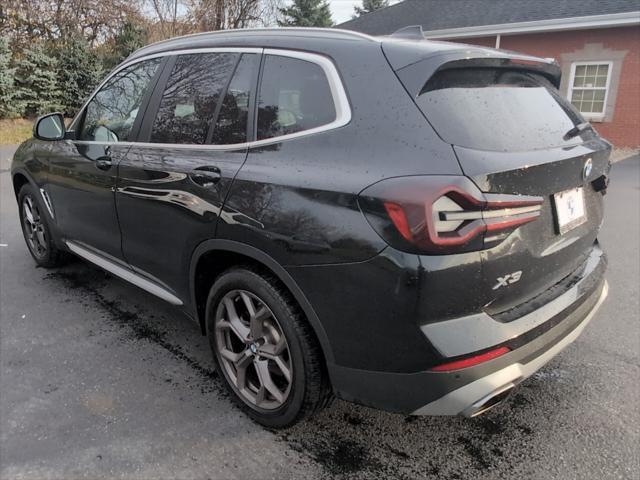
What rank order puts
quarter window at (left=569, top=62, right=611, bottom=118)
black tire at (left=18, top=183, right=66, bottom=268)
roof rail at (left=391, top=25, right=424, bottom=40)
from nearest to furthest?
1. roof rail at (left=391, top=25, right=424, bottom=40)
2. black tire at (left=18, top=183, right=66, bottom=268)
3. quarter window at (left=569, top=62, right=611, bottom=118)

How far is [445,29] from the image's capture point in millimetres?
17594

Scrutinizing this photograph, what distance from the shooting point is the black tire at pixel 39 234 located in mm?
4281

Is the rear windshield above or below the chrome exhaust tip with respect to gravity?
above

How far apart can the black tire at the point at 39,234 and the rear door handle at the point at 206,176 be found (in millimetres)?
2277

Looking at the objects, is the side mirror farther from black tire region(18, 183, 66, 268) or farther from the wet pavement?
the wet pavement

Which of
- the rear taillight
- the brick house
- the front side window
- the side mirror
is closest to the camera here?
the rear taillight

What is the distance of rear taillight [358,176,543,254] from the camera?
1756mm

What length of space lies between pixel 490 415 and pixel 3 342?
3.07 m

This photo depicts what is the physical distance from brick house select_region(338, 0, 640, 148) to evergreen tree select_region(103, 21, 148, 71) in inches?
462

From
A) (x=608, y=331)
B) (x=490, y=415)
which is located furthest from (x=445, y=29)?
(x=490, y=415)

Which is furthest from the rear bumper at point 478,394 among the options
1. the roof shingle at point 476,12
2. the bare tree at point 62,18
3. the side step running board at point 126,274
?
the bare tree at point 62,18

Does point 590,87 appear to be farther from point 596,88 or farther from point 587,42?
point 587,42

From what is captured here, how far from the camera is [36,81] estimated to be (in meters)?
15.9

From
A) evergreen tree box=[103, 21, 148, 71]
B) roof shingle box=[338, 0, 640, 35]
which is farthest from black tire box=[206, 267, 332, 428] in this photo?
evergreen tree box=[103, 21, 148, 71]
